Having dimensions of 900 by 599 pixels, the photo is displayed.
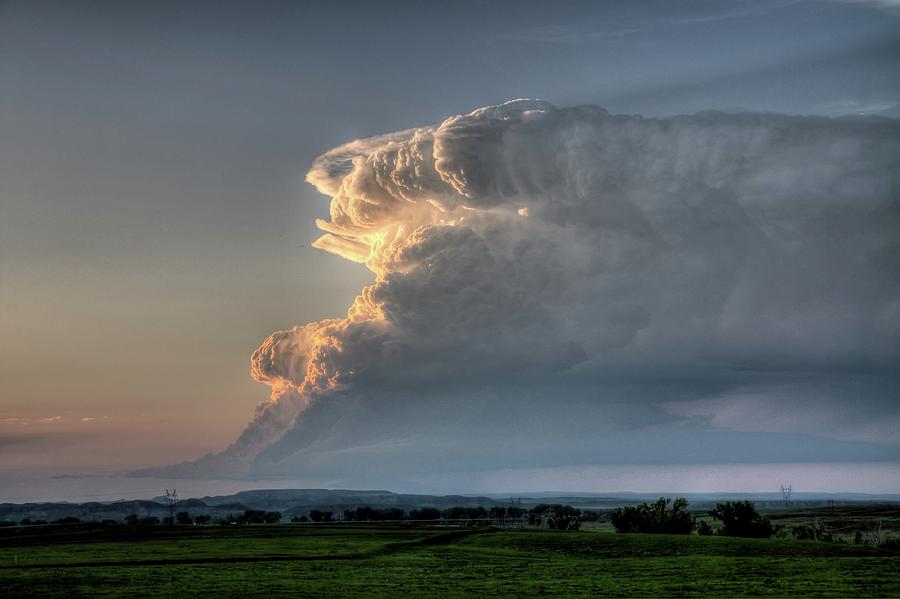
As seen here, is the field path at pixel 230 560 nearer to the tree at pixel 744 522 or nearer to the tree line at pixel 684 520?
the tree line at pixel 684 520

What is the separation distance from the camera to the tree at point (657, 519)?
14830 cm

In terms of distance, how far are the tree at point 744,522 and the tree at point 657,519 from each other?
5.62 metres

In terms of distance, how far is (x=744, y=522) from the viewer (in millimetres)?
145375

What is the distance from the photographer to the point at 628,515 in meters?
156

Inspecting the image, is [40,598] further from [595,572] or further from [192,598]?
[595,572]

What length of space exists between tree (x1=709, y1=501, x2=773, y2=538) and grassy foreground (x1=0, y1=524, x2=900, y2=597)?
27325 millimetres

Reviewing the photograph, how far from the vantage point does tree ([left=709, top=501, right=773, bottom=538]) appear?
14412 cm

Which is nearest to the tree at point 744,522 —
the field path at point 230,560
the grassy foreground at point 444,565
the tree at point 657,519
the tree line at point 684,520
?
the tree line at point 684,520

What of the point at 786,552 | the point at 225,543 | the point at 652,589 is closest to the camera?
the point at 652,589

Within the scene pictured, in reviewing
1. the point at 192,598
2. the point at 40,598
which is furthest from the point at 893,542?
the point at 40,598

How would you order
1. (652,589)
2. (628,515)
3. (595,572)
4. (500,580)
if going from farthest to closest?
(628,515)
(595,572)
(500,580)
(652,589)

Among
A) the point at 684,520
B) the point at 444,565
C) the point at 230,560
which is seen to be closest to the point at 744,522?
the point at 684,520

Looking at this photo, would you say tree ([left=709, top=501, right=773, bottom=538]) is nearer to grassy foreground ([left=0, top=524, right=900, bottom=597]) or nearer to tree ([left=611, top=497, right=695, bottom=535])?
tree ([left=611, top=497, right=695, bottom=535])

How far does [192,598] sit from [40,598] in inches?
409
